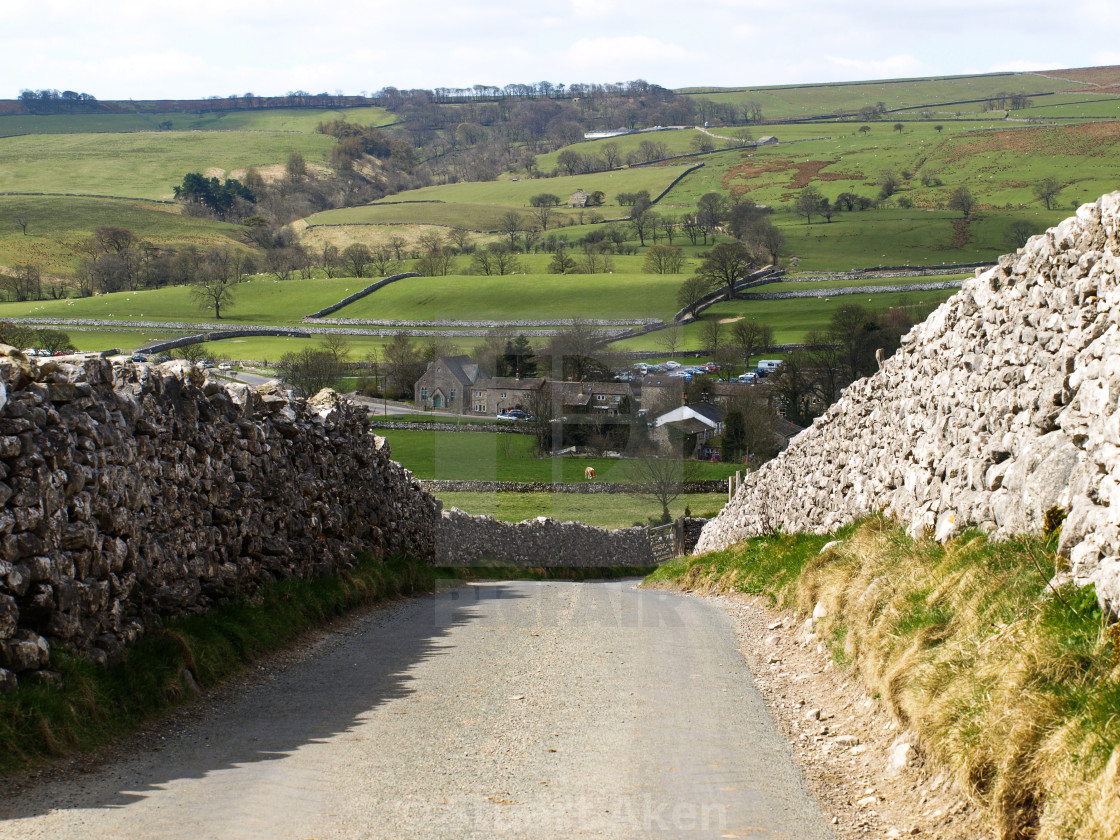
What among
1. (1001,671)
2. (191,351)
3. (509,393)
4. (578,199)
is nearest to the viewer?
(1001,671)

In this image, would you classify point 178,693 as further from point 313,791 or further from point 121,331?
point 121,331

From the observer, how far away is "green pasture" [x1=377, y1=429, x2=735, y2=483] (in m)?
25.0

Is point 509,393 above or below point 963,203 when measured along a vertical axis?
below

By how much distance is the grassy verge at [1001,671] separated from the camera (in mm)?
3912

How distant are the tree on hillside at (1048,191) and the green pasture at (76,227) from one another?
119 metres

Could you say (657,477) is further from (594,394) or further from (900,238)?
(900,238)

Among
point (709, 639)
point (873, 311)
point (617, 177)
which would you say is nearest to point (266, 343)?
point (873, 311)

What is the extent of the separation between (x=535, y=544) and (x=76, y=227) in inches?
5856

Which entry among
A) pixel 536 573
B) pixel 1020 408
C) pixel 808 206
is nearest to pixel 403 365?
pixel 536 573

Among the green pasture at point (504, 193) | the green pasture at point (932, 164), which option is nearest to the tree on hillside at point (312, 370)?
the green pasture at point (504, 193)

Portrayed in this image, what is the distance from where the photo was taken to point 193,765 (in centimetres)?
561

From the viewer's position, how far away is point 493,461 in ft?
95.7

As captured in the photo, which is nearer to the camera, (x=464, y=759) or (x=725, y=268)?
(x=464, y=759)

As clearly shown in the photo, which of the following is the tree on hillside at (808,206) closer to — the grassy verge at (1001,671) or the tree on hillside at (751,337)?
the tree on hillside at (751,337)
